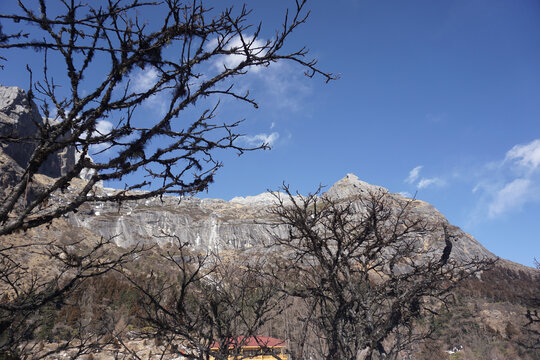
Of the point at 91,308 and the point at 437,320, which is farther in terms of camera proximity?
the point at 437,320

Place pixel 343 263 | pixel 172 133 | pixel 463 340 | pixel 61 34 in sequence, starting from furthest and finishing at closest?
pixel 463 340, pixel 343 263, pixel 61 34, pixel 172 133

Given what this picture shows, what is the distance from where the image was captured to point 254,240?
125 m

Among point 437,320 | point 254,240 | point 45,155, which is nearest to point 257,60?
point 45,155

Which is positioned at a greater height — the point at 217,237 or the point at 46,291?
the point at 217,237

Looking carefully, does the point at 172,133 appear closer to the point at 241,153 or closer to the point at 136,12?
the point at 241,153

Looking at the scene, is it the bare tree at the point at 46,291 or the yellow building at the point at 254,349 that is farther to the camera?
the yellow building at the point at 254,349

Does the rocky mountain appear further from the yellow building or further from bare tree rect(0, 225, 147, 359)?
the yellow building

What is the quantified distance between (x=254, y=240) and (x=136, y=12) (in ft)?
414

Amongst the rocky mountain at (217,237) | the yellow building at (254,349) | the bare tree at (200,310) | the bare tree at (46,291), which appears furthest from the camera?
the rocky mountain at (217,237)

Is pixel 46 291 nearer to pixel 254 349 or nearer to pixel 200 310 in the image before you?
pixel 200 310

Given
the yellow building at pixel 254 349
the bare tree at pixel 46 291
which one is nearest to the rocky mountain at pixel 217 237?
the bare tree at pixel 46 291

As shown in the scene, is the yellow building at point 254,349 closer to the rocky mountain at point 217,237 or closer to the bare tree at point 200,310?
the bare tree at point 200,310

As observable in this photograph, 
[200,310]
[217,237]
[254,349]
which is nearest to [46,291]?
[200,310]

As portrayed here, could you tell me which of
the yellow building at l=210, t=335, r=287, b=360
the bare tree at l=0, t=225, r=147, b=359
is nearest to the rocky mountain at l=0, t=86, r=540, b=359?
the bare tree at l=0, t=225, r=147, b=359
